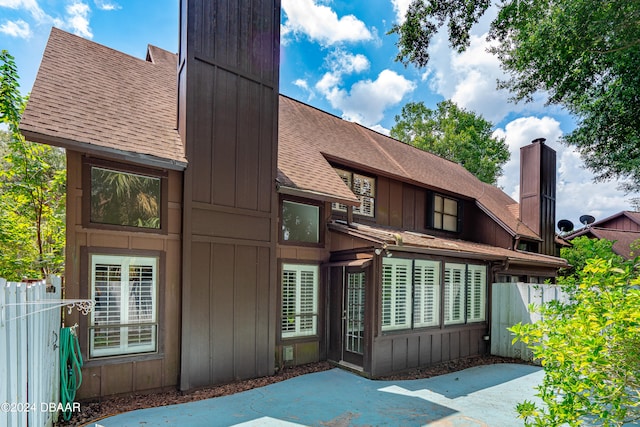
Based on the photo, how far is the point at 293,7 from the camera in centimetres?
866

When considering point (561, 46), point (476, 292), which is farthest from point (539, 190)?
point (561, 46)

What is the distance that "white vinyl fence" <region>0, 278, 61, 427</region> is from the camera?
1.95 metres

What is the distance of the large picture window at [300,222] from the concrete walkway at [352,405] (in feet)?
8.42

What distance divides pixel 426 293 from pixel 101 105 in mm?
7093

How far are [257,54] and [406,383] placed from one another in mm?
6581

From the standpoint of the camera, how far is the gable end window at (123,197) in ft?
16.4

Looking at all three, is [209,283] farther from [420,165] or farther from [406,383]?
[420,165]

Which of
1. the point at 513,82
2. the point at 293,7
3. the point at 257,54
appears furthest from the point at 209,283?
the point at 513,82

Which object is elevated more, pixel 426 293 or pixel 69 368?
pixel 426 293

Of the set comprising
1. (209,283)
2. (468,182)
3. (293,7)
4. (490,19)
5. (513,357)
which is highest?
(293,7)

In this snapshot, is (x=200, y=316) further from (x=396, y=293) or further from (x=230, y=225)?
(x=396, y=293)

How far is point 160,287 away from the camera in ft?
17.6

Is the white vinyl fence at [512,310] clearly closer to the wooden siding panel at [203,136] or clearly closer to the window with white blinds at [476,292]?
the window with white blinds at [476,292]

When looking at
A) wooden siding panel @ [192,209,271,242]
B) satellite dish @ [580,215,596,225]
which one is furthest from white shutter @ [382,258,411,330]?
satellite dish @ [580,215,596,225]
